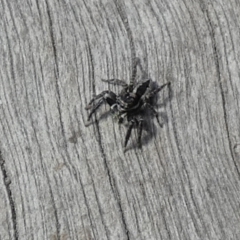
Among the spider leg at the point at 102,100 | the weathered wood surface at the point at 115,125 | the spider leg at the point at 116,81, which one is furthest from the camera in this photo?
the spider leg at the point at 116,81

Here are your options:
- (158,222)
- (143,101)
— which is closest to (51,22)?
(143,101)

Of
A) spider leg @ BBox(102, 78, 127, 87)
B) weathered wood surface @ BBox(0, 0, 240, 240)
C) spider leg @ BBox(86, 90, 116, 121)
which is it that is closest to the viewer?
weathered wood surface @ BBox(0, 0, 240, 240)

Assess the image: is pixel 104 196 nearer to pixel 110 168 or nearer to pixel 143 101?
pixel 110 168

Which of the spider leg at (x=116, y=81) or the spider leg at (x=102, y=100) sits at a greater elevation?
the spider leg at (x=116, y=81)

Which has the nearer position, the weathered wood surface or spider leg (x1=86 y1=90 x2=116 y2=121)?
the weathered wood surface

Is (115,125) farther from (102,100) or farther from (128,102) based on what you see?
(128,102)
